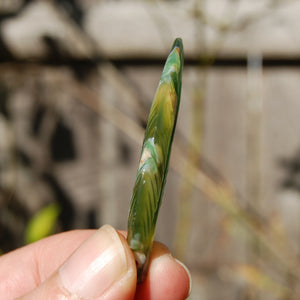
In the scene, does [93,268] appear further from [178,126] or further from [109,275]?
[178,126]

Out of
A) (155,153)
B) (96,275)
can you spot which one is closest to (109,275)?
(96,275)

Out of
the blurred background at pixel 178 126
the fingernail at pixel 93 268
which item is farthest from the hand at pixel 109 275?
the blurred background at pixel 178 126

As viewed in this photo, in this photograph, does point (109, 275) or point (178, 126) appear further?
point (178, 126)

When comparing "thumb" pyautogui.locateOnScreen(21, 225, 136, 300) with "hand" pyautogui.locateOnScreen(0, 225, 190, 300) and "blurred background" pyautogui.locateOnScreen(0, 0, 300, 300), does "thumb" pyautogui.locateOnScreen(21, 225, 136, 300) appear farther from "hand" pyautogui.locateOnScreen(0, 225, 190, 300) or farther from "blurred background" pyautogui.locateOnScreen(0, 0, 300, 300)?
"blurred background" pyautogui.locateOnScreen(0, 0, 300, 300)

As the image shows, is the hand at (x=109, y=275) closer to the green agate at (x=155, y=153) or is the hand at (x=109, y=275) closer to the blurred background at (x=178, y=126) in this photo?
the green agate at (x=155, y=153)

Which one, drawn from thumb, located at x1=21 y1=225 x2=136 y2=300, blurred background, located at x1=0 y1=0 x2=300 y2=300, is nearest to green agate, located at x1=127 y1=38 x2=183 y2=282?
thumb, located at x1=21 y1=225 x2=136 y2=300

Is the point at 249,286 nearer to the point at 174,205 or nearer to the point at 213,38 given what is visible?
the point at 174,205
